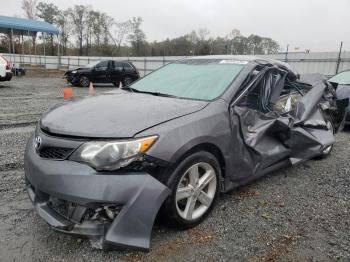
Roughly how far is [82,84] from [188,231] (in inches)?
651

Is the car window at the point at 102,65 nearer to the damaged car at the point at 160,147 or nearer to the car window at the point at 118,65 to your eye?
the car window at the point at 118,65

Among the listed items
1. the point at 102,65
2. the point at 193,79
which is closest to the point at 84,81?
the point at 102,65

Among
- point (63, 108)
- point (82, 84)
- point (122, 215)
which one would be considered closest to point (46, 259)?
point (122, 215)

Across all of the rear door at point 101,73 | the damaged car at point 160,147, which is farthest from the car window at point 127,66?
the damaged car at point 160,147

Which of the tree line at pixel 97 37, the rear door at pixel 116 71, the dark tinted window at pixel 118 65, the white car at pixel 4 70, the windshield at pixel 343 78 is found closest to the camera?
the windshield at pixel 343 78

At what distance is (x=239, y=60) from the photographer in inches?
152

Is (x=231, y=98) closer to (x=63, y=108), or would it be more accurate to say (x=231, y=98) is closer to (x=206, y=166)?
(x=206, y=166)

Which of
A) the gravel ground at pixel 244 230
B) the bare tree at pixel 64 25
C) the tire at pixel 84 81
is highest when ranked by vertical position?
the bare tree at pixel 64 25

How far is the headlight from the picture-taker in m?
2.36

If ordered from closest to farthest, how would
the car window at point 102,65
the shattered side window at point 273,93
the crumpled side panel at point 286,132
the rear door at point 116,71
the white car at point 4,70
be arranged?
the crumpled side panel at point 286,132, the shattered side window at point 273,93, the white car at point 4,70, the car window at point 102,65, the rear door at point 116,71

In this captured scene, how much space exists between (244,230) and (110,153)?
145 centimetres

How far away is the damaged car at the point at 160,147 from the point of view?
2328 mm

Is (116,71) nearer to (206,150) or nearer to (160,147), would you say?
(206,150)

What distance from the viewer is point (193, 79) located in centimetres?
374
